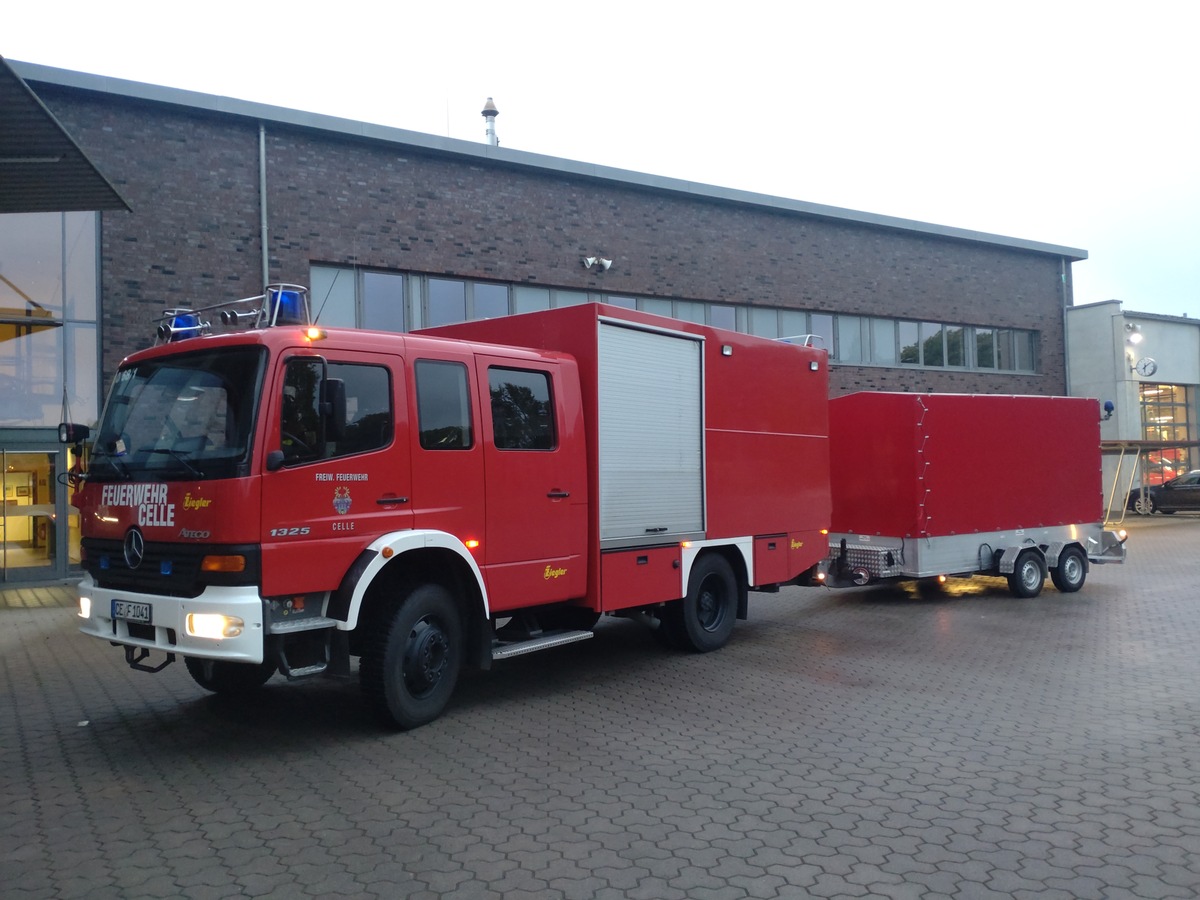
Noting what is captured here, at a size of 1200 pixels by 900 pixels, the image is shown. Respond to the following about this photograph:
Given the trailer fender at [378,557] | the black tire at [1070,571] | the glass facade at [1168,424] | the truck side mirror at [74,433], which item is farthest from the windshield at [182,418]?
the glass facade at [1168,424]

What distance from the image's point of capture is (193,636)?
580 cm

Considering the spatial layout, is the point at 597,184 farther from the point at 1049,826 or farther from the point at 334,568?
the point at 1049,826

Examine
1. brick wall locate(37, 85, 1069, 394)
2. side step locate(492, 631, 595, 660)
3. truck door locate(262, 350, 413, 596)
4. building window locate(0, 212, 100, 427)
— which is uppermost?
brick wall locate(37, 85, 1069, 394)

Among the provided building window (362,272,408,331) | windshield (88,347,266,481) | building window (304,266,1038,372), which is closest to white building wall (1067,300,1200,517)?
building window (304,266,1038,372)

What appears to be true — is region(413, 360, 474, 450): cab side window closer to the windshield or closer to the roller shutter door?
the windshield

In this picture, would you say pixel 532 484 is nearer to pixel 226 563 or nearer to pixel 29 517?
pixel 226 563

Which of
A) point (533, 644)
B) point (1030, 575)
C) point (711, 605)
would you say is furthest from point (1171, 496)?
point (533, 644)

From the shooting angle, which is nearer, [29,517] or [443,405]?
[443,405]

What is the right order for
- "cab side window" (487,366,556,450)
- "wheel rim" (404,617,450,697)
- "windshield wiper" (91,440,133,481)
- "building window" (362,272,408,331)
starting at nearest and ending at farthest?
1. "windshield wiper" (91,440,133,481)
2. "wheel rim" (404,617,450,697)
3. "cab side window" (487,366,556,450)
4. "building window" (362,272,408,331)

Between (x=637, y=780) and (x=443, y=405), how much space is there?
2.93m

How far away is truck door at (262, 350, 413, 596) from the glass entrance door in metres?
10.9

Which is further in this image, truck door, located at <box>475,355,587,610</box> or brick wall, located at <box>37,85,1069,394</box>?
brick wall, located at <box>37,85,1069,394</box>

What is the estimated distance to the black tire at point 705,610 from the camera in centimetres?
927

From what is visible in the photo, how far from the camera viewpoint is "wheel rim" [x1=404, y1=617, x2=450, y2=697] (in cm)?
665
